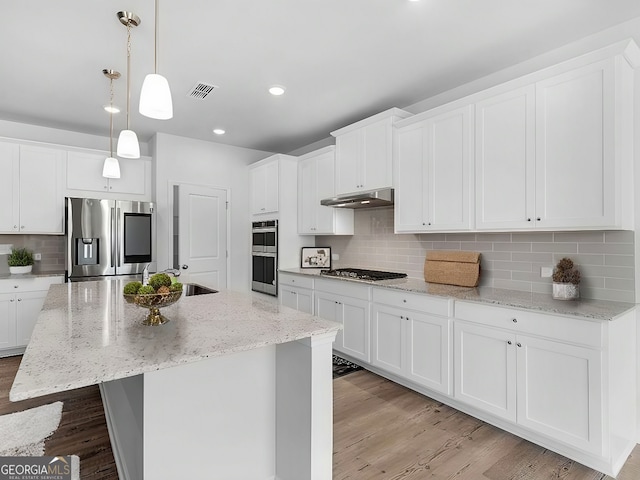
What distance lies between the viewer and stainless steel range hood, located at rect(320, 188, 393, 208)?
3.42 metres

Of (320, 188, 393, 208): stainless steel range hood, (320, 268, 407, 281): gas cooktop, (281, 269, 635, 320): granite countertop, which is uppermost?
(320, 188, 393, 208): stainless steel range hood

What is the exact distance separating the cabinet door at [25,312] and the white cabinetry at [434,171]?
4.07m

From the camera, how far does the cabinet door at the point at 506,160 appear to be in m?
2.43

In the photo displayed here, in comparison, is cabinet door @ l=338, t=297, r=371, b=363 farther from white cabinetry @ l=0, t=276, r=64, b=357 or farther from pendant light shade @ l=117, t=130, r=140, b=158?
white cabinetry @ l=0, t=276, r=64, b=357

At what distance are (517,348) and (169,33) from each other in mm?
3123

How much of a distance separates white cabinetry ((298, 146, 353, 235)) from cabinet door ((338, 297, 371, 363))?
105 centimetres

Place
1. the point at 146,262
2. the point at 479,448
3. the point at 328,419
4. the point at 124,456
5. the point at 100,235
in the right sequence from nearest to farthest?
the point at 328,419 < the point at 124,456 < the point at 479,448 < the point at 100,235 < the point at 146,262

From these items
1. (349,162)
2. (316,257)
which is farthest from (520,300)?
(316,257)

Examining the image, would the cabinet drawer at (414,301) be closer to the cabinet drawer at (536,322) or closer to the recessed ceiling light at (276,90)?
the cabinet drawer at (536,322)

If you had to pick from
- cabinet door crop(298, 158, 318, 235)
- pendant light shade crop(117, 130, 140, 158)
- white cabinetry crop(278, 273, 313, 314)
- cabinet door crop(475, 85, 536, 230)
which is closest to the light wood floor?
white cabinetry crop(278, 273, 313, 314)

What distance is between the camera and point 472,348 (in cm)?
247

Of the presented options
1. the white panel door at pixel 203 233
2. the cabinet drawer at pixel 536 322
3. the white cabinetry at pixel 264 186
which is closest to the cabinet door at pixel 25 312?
the white panel door at pixel 203 233

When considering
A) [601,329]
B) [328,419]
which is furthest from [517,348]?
[328,419]

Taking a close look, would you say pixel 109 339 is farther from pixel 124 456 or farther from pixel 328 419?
pixel 328 419
